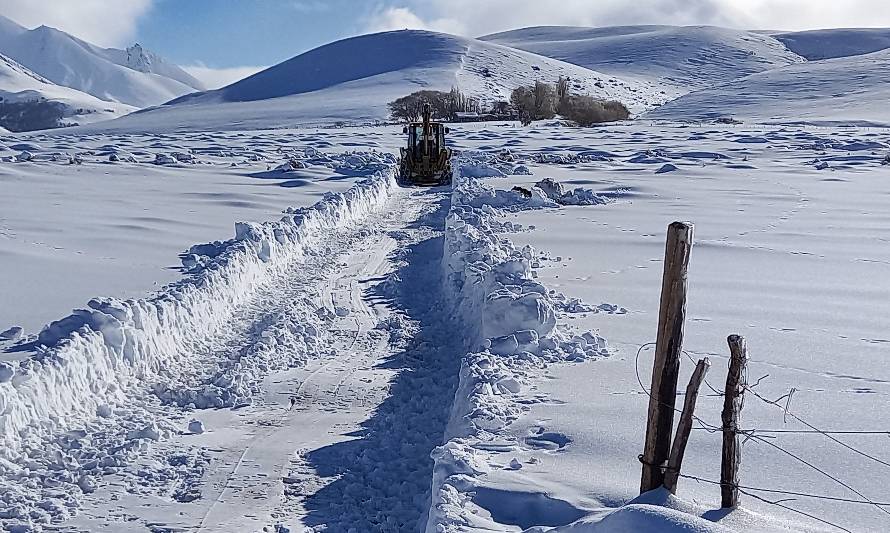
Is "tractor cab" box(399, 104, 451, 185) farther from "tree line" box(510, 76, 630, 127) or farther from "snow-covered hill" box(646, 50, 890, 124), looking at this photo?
"tree line" box(510, 76, 630, 127)

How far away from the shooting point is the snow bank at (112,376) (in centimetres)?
512

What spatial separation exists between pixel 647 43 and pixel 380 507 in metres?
150

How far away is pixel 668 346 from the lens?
3.79 metres

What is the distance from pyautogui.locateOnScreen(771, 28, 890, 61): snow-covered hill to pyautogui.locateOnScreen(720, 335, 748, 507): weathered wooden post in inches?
6391

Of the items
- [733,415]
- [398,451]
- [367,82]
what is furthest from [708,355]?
[367,82]

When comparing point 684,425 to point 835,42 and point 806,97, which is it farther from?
point 835,42

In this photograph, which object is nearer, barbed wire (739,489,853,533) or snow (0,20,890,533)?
barbed wire (739,489,853,533)

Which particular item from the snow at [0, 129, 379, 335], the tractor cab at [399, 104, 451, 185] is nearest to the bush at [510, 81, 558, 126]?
the snow at [0, 129, 379, 335]

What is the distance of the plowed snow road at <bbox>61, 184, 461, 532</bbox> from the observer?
489 cm

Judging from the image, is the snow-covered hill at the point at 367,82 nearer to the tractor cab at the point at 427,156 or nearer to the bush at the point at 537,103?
the bush at the point at 537,103

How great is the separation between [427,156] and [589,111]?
41462 millimetres

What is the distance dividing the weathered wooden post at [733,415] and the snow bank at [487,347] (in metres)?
1.25

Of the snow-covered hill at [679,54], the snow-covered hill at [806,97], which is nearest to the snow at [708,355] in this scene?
the snow-covered hill at [806,97]

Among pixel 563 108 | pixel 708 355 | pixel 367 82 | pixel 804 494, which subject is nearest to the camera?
pixel 804 494
